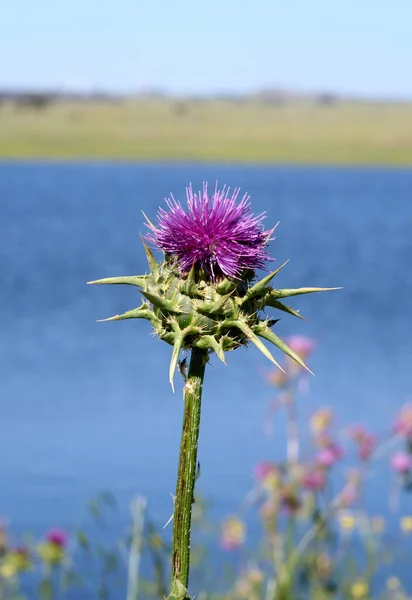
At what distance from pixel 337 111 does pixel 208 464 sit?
111385mm

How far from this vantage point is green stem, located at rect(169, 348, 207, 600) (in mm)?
2479

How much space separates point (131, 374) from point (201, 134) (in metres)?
90.4

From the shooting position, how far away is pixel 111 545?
348 inches

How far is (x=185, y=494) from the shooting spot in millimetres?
2504

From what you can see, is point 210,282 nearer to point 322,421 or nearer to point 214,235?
point 214,235

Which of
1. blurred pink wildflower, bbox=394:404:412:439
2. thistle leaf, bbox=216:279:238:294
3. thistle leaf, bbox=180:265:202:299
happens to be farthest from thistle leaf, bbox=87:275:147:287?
blurred pink wildflower, bbox=394:404:412:439

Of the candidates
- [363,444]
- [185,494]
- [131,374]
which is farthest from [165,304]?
[131,374]

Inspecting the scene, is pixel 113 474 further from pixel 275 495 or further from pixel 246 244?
pixel 246 244

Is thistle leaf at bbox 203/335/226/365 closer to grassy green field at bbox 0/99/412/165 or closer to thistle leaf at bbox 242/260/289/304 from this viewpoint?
thistle leaf at bbox 242/260/289/304

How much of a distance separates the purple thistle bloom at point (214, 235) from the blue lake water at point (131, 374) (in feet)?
0.90

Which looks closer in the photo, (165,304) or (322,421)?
(165,304)

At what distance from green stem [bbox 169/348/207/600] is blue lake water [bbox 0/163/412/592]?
35 cm

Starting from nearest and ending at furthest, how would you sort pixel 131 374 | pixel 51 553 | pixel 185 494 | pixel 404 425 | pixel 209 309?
1. pixel 185 494
2. pixel 209 309
3. pixel 51 553
4. pixel 404 425
5. pixel 131 374

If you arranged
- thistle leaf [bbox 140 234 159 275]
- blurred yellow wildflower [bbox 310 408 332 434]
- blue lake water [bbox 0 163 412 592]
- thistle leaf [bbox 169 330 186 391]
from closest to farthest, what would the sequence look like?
thistle leaf [bbox 169 330 186 391], thistle leaf [bbox 140 234 159 275], blurred yellow wildflower [bbox 310 408 332 434], blue lake water [bbox 0 163 412 592]
